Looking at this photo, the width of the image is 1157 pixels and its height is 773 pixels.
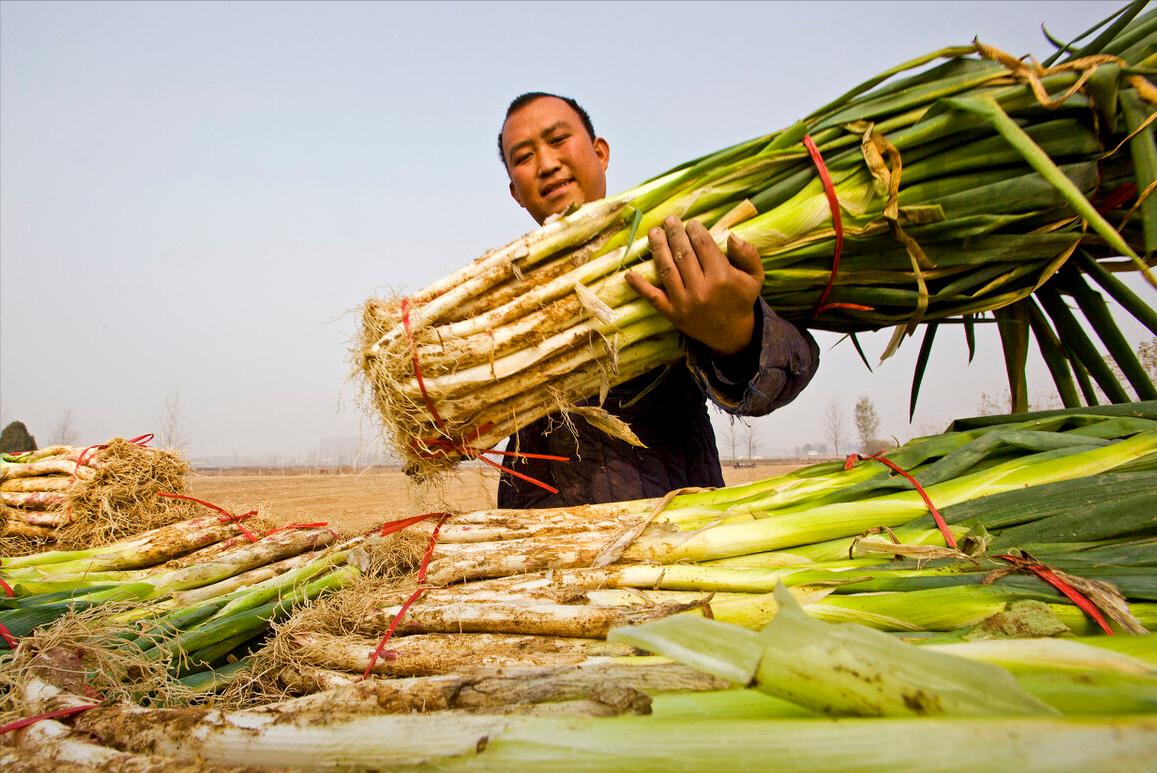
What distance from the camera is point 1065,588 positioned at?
109cm

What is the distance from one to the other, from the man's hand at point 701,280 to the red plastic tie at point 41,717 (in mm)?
1660

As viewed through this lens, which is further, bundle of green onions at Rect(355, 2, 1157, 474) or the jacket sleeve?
the jacket sleeve

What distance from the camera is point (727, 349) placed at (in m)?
1.91

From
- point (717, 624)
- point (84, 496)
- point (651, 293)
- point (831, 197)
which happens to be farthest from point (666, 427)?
point (84, 496)

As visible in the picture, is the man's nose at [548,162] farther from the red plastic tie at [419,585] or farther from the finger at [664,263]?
the red plastic tie at [419,585]

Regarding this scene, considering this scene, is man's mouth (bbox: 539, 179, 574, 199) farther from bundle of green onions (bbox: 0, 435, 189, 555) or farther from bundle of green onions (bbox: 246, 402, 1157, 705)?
bundle of green onions (bbox: 0, 435, 189, 555)

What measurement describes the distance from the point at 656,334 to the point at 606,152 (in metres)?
1.73

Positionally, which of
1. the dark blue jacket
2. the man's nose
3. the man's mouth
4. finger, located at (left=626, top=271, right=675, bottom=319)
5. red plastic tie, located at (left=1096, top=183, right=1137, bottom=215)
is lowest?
the dark blue jacket

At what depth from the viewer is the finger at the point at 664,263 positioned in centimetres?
176

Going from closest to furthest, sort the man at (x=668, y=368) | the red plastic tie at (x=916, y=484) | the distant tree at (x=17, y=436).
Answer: the red plastic tie at (x=916, y=484)
the man at (x=668, y=368)
the distant tree at (x=17, y=436)

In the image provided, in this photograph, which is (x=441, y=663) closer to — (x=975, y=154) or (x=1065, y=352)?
(x=975, y=154)

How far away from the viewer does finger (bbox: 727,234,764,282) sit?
1.75m

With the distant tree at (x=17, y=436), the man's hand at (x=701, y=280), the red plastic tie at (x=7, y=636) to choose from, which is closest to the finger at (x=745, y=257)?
the man's hand at (x=701, y=280)

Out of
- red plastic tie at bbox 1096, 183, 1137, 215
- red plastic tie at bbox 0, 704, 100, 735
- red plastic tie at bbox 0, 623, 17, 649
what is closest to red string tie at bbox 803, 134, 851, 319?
red plastic tie at bbox 1096, 183, 1137, 215
